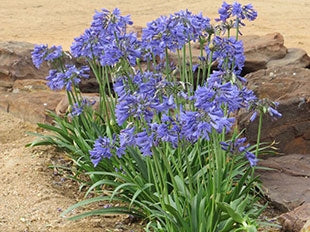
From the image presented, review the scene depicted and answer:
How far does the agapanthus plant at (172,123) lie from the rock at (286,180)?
0.19 meters

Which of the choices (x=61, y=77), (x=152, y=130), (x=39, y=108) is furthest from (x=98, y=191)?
(x=39, y=108)

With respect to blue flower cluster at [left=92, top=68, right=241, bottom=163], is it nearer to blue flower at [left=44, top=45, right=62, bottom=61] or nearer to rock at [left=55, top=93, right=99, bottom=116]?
blue flower at [left=44, top=45, right=62, bottom=61]

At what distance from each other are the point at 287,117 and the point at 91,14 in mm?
10625

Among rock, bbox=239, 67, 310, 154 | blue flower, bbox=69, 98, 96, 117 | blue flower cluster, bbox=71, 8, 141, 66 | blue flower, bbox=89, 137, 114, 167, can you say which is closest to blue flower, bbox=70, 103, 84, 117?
blue flower, bbox=69, 98, 96, 117

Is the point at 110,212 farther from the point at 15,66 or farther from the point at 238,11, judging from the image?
the point at 15,66

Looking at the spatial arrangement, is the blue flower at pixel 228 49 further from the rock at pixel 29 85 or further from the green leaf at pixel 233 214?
the rock at pixel 29 85

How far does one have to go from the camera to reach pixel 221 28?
434 centimetres

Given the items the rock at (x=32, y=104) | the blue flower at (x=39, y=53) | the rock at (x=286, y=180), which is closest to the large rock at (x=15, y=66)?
the rock at (x=32, y=104)

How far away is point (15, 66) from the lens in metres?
7.73

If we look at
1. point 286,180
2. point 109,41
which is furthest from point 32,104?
point 286,180

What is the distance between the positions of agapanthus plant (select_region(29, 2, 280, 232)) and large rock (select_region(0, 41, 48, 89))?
2795 mm

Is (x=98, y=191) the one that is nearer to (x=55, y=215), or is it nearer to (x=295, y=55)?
(x=55, y=215)

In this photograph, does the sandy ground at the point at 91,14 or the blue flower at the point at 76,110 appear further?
the sandy ground at the point at 91,14

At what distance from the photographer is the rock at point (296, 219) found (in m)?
3.93
